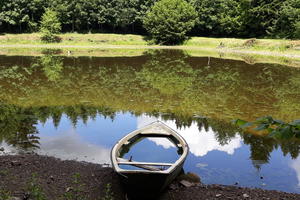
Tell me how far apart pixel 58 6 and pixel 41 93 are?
58.8 meters

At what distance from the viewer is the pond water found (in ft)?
40.3

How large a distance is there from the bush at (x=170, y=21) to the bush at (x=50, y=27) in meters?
19.7

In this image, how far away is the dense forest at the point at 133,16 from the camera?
68812 millimetres

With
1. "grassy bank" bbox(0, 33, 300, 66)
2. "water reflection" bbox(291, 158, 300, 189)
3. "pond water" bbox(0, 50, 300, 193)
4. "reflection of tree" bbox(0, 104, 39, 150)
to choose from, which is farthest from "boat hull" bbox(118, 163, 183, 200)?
"grassy bank" bbox(0, 33, 300, 66)

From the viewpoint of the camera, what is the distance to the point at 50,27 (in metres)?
69.8

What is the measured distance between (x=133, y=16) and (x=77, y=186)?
72296 mm

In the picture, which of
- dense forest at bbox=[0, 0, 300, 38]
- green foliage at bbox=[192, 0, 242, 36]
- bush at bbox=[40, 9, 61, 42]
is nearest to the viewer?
dense forest at bbox=[0, 0, 300, 38]

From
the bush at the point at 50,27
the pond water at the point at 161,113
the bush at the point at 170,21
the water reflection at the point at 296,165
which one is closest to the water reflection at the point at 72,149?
the pond water at the point at 161,113

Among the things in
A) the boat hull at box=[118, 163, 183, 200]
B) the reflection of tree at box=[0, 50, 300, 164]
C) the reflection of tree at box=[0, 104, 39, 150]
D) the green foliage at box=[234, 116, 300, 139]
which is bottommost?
the reflection of tree at box=[0, 104, 39, 150]

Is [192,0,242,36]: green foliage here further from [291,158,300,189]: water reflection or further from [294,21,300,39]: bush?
[291,158,300,189]: water reflection

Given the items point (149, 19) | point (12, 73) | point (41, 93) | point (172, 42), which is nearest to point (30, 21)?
point (149, 19)

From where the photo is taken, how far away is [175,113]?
18984 millimetres

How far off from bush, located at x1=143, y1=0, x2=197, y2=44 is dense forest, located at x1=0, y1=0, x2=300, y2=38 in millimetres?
3202

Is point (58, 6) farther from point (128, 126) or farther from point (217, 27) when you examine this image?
point (128, 126)
